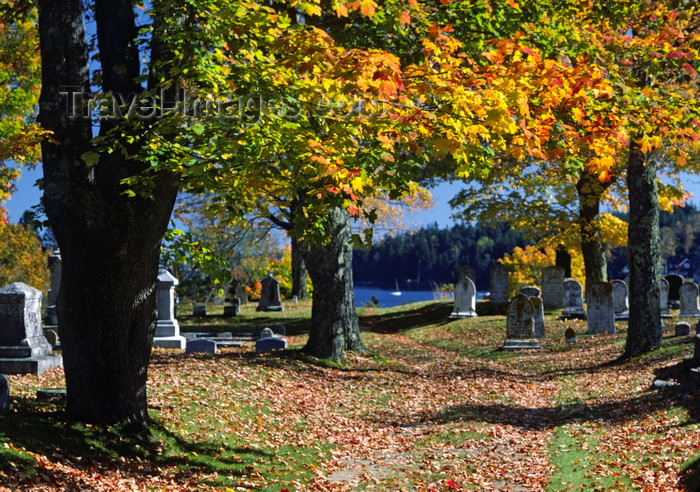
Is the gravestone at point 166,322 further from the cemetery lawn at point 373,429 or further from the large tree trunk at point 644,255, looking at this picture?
the large tree trunk at point 644,255

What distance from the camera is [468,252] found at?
450ft

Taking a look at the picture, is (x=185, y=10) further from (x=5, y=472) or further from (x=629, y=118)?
(x=629, y=118)

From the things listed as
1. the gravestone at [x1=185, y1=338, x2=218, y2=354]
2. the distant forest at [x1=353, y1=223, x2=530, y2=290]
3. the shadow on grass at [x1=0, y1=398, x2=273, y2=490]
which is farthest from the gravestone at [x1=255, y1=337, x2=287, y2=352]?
the distant forest at [x1=353, y1=223, x2=530, y2=290]

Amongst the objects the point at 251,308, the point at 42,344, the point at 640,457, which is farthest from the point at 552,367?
the point at 251,308

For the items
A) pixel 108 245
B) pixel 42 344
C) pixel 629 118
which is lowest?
pixel 42 344

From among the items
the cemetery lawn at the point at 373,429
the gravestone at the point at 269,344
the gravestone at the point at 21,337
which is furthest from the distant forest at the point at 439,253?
the gravestone at the point at 21,337

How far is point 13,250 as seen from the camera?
41.8m

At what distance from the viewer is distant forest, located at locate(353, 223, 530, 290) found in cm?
12544

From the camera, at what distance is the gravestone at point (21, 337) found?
1314cm

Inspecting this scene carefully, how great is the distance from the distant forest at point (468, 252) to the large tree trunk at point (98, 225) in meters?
86.3

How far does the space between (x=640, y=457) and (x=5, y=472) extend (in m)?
7.44

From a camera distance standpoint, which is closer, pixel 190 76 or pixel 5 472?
pixel 5 472

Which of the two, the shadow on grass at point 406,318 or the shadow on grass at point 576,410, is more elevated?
the shadow on grass at point 406,318

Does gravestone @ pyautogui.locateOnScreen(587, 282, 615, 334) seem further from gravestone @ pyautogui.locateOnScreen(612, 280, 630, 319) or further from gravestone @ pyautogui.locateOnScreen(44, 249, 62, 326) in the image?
gravestone @ pyautogui.locateOnScreen(44, 249, 62, 326)
